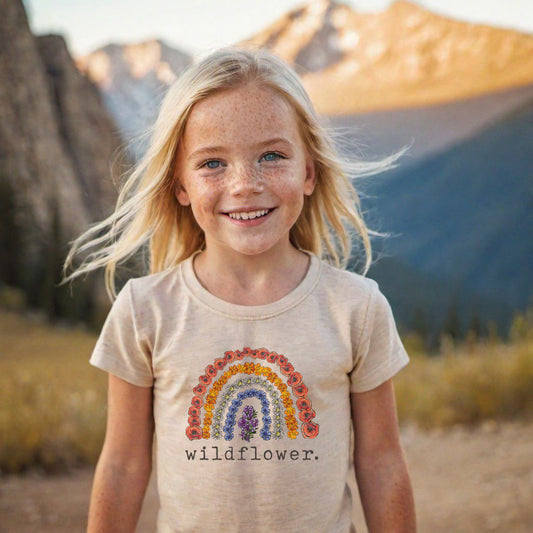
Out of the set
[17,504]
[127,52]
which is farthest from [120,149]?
[127,52]

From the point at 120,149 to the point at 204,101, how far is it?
0.74m

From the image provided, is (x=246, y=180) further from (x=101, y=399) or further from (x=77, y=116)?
(x=77, y=116)

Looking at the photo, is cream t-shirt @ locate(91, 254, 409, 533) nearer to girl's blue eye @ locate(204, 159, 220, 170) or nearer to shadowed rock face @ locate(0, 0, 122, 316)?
girl's blue eye @ locate(204, 159, 220, 170)

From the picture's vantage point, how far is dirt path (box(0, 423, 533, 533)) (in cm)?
296

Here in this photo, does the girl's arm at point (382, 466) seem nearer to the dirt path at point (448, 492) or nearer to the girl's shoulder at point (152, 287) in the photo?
the girl's shoulder at point (152, 287)

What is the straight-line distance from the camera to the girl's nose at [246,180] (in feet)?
4.41

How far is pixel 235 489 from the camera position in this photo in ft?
4.42

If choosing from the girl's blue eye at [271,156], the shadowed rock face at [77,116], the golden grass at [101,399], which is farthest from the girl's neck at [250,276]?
the shadowed rock face at [77,116]

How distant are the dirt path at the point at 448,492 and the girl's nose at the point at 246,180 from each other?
2.26 m

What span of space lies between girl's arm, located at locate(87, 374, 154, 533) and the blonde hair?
34 centimetres

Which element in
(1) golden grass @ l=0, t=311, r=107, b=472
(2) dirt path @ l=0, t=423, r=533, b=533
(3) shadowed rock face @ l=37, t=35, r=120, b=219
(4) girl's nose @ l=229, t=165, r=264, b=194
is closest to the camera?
(4) girl's nose @ l=229, t=165, r=264, b=194

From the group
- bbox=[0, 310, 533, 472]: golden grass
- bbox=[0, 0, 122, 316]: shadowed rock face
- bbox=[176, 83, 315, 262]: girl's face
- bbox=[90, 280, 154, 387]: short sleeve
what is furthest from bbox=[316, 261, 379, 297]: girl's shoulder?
bbox=[0, 0, 122, 316]: shadowed rock face

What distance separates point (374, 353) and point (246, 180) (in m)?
0.49

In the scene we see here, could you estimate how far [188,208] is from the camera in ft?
5.52
